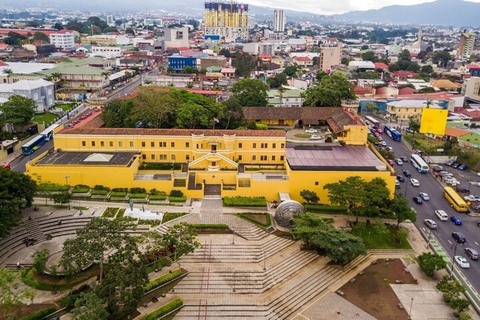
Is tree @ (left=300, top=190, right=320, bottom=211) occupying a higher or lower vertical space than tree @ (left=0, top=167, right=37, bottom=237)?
lower

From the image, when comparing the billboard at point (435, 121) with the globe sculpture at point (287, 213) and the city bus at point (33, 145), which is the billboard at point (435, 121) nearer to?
the globe sculpture at point (287, 213)

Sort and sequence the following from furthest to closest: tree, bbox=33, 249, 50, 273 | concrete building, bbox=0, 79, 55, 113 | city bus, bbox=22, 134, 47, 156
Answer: concrete building, bbox=0, 79, 55, 113
city bus, bbox=22, 134, 47, 156
tree, bbox=33, 249, 50, 273

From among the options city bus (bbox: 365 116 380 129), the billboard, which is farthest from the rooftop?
city bus (bbox: 365 116 380 129)

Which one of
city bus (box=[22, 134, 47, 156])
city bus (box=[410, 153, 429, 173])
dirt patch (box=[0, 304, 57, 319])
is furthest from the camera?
city bus (box=[22, 134, 47, 156])

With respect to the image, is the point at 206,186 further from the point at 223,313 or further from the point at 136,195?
the point at 223,313

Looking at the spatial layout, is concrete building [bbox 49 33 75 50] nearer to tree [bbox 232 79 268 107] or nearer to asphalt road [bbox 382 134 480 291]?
tree [bbox 232 79 268 107]

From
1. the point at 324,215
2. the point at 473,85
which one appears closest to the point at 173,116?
the point at 324,215

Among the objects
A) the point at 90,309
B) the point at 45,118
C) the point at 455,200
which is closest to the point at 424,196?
the point at 455,200
